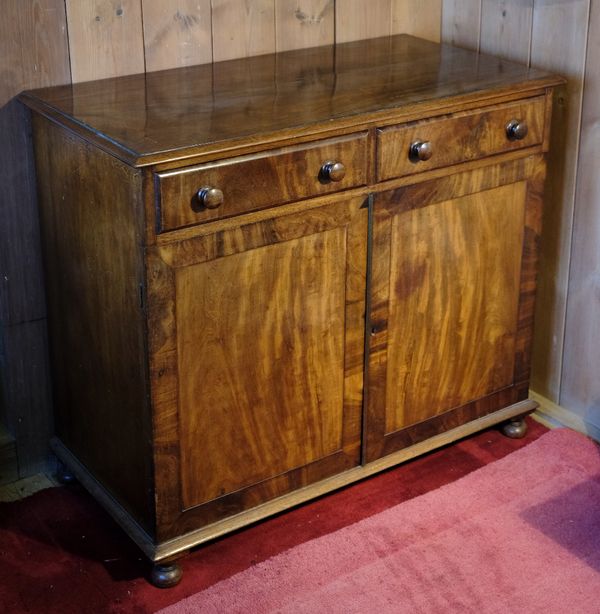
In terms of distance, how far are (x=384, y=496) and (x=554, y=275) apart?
68 cm

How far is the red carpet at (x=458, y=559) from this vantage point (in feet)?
7.07

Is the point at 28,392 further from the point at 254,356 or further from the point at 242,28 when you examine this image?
the point at 242,28

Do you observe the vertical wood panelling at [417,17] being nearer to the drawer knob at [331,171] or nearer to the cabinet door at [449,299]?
the cabinet door at [449,299]

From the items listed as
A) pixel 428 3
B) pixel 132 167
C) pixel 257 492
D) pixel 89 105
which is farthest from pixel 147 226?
pixel 428 3

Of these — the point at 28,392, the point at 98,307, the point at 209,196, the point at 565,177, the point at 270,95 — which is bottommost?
the point at 28,392

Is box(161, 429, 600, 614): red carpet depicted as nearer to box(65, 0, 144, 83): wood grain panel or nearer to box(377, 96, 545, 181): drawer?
box(377, 96, 545, 181): drawer

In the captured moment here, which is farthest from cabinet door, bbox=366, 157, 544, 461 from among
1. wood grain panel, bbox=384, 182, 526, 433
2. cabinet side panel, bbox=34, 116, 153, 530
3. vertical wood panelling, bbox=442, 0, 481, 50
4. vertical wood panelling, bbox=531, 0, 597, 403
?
cabinet side panel, bbox=34, 116, 153, 530

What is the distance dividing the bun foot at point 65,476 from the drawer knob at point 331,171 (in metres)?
0.92

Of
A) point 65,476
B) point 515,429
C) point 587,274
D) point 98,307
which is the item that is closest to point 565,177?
point 587,274

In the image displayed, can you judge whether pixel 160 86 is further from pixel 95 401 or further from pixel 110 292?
pixel 95 401

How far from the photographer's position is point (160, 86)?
227cm

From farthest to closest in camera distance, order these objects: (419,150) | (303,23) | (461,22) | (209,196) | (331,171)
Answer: (461,22) < (303,23) < (419,150) < (331,171) < (209,196)

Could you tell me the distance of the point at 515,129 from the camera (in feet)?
7.60

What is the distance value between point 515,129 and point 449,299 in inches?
15.3
